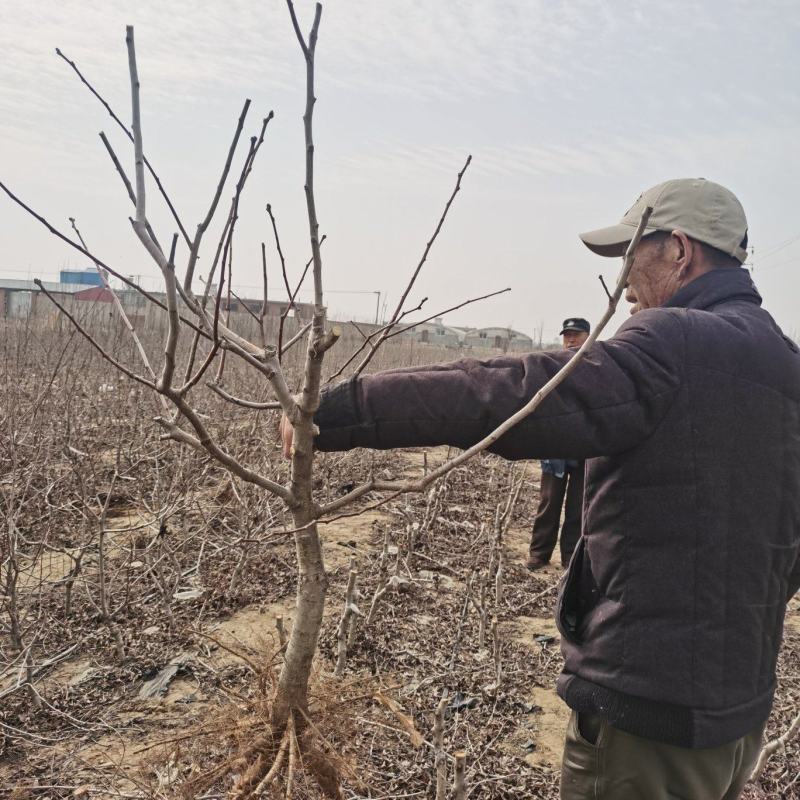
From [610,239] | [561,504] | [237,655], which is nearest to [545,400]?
[610,239]

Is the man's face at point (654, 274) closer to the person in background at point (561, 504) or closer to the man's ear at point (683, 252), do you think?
the man's ear at point (683, 252)

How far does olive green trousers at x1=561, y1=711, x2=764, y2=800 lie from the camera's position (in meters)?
1.32

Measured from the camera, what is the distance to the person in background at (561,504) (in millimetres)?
4547

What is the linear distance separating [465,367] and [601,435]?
0.27 meters

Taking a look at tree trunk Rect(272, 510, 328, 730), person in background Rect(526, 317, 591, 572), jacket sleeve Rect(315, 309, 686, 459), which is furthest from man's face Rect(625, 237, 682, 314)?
person in background Rect(526, 317, 591, 572)

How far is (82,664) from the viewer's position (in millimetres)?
3023

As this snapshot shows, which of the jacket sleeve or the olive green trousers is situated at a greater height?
the jacket sleeve

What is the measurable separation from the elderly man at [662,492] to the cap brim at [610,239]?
0.34 metres

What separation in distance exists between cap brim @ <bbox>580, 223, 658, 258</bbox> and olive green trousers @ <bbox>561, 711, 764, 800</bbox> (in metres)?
1.08

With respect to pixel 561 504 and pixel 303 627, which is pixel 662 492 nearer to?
pixel 303 627

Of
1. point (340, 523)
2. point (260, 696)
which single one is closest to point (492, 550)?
point (340, 523)

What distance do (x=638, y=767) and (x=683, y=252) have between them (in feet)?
3.47

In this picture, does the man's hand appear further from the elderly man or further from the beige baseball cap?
the beige baseball cap

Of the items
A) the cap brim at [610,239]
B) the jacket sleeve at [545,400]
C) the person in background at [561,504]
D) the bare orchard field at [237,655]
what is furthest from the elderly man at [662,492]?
the person in background at [561,504]
